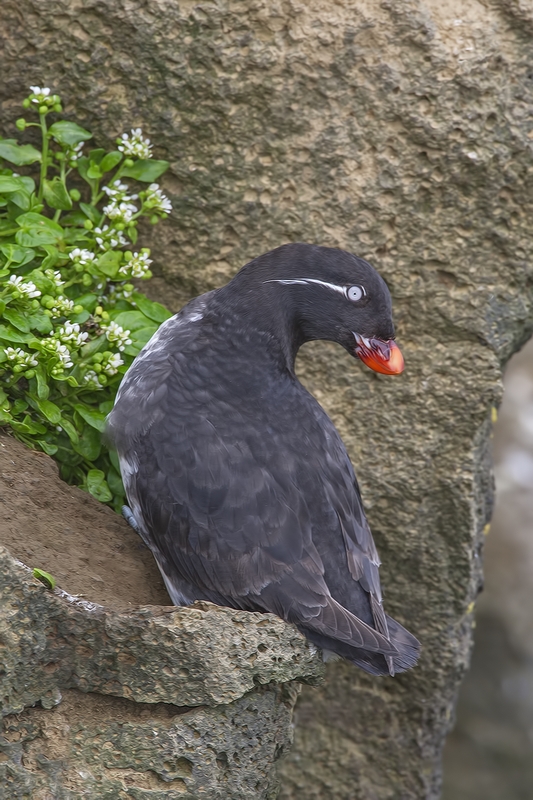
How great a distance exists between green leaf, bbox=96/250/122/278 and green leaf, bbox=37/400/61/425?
63cm

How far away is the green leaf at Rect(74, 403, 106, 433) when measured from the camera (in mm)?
3480

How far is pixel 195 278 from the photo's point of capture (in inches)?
166

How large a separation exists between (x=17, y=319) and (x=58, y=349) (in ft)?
0.66

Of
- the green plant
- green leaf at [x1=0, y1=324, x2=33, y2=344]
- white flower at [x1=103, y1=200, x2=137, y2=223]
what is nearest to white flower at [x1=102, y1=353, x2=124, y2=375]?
the green plant

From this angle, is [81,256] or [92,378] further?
[81,256]

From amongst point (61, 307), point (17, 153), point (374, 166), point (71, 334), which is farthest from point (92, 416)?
point (374, 166)

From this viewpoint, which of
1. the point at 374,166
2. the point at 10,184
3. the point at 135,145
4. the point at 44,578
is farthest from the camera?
the point at 374,166

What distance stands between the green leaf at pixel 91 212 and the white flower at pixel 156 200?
0.23 m

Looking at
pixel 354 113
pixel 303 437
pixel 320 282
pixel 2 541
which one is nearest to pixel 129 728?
pixel 2 541

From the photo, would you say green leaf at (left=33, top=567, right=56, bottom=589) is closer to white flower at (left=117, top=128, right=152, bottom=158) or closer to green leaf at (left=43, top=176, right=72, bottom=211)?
green leaf at (left=43, top=176, right=72, bottom=211)

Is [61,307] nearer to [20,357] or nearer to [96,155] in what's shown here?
[20,357]

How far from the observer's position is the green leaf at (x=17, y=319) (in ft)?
11.0

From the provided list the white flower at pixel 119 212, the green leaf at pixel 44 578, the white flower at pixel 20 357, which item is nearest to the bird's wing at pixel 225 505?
the white flower at pixel 20 357

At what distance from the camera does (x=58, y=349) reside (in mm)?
3352
